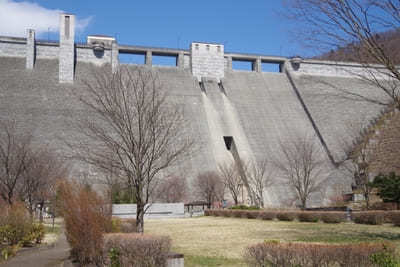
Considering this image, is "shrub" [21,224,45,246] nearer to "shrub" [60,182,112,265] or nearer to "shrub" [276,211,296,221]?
"shrub" [60,182,112,265]

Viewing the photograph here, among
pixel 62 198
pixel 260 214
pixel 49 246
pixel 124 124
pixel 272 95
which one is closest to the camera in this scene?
pixel 62 198

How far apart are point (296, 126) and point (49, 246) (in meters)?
42.5

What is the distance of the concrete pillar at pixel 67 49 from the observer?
51.9 meters

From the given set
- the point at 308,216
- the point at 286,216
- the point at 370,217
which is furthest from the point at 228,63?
the point at 370,217

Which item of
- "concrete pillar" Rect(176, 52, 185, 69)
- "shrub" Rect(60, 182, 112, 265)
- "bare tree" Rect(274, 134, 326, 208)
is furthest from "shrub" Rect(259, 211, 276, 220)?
"concrete pillar" Rect(176, 52, 185, 69)

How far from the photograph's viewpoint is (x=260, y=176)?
4588cm

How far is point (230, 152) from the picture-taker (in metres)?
50.9

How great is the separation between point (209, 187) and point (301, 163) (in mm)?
9520

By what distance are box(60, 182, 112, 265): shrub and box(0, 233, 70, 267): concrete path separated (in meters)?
1.06

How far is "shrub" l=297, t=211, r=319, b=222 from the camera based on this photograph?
2422cm

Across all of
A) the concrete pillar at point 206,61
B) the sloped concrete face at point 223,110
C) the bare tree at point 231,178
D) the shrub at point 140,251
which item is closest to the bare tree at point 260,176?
the sloped concrete face at point 223,110

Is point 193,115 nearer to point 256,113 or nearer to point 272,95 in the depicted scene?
point 256,113

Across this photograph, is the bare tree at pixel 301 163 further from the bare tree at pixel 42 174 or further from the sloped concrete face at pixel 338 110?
the bare tree at pixel 42 174

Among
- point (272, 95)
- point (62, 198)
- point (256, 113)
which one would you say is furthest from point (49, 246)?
point (272, 95)
